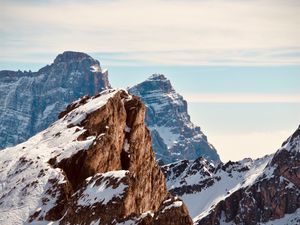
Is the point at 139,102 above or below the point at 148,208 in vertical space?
above

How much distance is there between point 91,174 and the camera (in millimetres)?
108875

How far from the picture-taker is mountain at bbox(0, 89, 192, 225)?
88.9 metres

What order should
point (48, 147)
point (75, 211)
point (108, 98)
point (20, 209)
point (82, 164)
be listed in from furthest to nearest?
point (108, 98) → point (48, 147) → point (82, 164) → point (20, 209) → point (75, 211)

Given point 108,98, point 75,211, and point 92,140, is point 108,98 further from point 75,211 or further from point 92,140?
point 75,211

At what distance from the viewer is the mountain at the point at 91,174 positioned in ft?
292

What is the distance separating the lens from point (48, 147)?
117m

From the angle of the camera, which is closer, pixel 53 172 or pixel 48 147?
pixel 53 172

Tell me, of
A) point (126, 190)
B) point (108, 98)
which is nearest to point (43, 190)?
point (126, 190)

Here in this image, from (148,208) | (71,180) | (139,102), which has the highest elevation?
(139,102)

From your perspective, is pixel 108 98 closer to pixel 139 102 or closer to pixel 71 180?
pixel 139 102

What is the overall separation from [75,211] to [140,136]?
4263cm

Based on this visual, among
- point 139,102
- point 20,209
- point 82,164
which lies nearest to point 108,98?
point 139,102

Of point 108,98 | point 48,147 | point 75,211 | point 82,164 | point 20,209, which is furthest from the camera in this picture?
point 108,98

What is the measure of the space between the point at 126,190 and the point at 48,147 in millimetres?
29900
